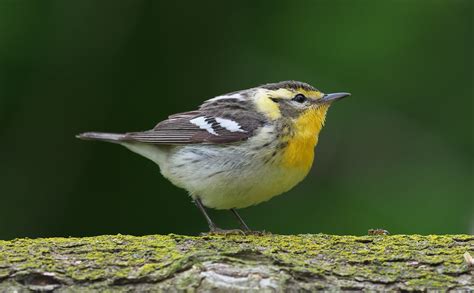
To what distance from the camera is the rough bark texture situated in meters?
3.51

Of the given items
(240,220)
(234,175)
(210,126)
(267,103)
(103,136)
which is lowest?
(240,220)

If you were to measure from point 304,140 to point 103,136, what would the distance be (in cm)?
151

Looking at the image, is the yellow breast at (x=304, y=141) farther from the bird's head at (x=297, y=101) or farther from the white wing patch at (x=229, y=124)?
the white wing patch at (x=229, y=124)

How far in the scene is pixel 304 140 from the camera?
18.2 ft

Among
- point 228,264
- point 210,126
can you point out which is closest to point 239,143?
point 210,126

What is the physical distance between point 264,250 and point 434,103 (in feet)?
9.06

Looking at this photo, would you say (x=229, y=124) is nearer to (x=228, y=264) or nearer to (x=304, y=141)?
(x=304, y=141)

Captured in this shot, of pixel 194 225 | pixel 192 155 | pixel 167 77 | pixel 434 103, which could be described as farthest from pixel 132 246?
pixel 434 103

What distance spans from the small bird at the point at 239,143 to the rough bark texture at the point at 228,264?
1244mm

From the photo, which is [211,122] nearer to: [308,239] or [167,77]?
[167,77]

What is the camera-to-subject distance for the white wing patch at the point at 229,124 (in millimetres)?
5559

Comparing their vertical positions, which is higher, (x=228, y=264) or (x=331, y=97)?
(x=331, y=97)

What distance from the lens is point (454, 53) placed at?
19.6ft

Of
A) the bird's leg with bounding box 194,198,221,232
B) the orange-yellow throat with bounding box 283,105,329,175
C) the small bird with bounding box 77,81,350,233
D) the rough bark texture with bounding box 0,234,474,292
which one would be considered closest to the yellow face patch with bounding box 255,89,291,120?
the small bird with bounding box 77,81,350,233
